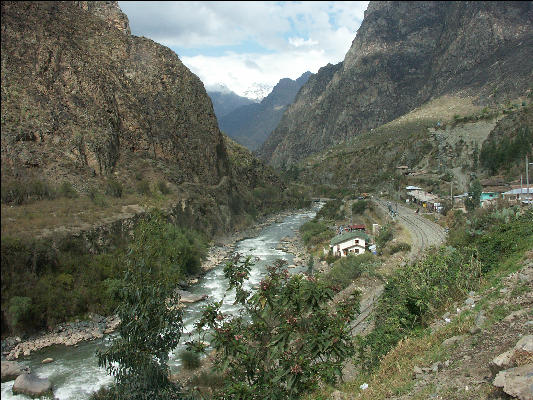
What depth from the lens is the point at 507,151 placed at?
5559cm

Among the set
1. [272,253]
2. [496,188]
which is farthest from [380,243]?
[496,188]

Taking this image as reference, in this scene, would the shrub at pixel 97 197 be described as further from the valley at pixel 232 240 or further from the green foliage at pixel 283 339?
the green foliage at pixel 283 339

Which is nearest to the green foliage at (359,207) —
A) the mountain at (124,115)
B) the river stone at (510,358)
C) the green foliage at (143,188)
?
the mountain at (124,115)

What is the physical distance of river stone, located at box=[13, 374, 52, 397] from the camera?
1509 cm

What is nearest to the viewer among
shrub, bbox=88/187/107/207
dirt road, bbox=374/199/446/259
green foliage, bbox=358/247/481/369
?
green foliage, bbox=358/247/481/369

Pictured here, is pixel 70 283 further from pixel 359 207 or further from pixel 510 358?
pixel 359 207

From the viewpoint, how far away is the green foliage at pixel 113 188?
38856 millimetres

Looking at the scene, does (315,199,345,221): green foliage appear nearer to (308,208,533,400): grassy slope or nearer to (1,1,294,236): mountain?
(1,1,294,236): mountain

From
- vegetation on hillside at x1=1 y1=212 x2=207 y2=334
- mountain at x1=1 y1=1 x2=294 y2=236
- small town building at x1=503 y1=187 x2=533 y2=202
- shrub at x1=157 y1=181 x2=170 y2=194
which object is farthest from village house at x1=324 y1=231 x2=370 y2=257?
shrub at x1=157 y1=181 x2=170 y2=194

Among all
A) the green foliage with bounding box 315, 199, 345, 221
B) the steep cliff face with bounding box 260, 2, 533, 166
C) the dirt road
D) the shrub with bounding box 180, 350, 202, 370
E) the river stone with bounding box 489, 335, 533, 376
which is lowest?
the green foliage with bounding box 315, 199, 345, 221

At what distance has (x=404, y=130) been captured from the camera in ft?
348

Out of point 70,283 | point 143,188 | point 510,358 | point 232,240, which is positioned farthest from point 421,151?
point 510,358

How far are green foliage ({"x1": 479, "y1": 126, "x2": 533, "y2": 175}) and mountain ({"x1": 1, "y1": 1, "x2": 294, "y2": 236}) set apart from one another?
115 feet

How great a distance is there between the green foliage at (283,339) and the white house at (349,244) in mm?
29545
